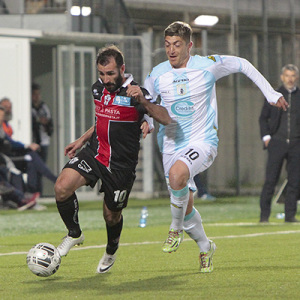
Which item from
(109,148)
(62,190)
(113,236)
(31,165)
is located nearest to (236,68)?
(109,148)

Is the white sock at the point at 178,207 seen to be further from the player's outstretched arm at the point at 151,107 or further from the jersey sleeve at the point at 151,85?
the jersey sleeve at the point at 151,85

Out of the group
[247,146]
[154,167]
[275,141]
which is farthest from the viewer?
[247,146]

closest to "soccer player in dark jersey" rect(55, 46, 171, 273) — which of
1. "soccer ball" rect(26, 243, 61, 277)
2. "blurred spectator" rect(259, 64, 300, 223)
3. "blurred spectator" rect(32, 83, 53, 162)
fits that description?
"soccer ball" rect(26, 243, 61, 277)

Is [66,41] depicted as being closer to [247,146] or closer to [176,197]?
[247,146]

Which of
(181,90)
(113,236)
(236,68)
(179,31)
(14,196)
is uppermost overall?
(179,31)

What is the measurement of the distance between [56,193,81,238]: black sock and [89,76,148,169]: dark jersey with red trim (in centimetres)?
41

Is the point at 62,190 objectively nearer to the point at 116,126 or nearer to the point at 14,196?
the point at 116,126

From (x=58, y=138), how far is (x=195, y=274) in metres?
12.1

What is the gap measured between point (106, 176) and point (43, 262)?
0.89m

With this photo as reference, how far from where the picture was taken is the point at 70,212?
7328 millimetres

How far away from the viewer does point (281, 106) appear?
7496mm

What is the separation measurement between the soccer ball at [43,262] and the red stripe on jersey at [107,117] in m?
0.87

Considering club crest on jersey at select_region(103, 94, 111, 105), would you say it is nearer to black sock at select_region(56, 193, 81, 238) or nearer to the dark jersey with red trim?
the dark jersey with red trim

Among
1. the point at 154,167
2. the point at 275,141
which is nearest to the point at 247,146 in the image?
the point at 154,167
